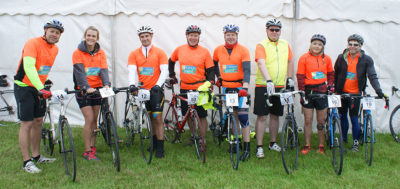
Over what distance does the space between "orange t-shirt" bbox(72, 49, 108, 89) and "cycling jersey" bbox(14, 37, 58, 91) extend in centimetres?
32

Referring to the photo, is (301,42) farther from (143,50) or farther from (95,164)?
(95,164)

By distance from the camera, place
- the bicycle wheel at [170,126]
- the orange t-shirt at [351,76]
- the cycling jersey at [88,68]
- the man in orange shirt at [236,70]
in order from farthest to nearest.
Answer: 1. the bicycle wheel at [170,126]
2. the orange t-shirt at [351,76]
3. the man in orange shirt at [236,70]
4. the cycling jersey at [88,68]

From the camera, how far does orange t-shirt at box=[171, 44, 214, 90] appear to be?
4.89 m

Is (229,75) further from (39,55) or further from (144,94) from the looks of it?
(39,55)

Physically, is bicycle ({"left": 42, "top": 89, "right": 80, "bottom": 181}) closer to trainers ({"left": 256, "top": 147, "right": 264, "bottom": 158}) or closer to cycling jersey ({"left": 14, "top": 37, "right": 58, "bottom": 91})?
cycling jersey ({"left": 14, "top": 37, "right": 58, "bottom": 91})

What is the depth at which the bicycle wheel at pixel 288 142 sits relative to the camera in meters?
4.06

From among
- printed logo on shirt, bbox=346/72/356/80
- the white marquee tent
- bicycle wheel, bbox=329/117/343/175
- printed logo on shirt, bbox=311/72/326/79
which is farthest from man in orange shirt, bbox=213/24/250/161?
printed logo on shirt, bbox=346/72/356/80

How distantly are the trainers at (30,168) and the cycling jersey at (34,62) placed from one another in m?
1.01

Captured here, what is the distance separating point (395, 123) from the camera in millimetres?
6320

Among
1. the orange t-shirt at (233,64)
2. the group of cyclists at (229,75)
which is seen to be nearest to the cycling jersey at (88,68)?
the group of cyclists at (229,75)

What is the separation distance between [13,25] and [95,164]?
4048 mm

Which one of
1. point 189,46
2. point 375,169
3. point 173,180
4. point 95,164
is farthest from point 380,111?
point 95,164

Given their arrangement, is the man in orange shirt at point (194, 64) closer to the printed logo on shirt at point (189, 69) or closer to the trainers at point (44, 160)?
the printed logo on shirt at point (189, 69)

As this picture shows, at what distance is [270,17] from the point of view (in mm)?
6098
